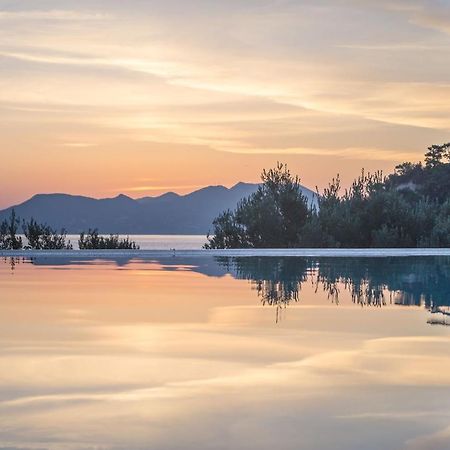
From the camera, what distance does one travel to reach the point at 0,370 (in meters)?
5.03

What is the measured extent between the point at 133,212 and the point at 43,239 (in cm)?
4641

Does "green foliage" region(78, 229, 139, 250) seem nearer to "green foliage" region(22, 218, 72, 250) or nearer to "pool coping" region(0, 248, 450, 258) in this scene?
"green foliage" region(22, 218, 72, 250)

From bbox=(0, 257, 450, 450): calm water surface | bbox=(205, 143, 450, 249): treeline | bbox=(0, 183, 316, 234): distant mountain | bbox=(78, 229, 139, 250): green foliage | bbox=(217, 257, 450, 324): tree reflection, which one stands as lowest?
bbox=(0, 257, 450, 450): calm water surface

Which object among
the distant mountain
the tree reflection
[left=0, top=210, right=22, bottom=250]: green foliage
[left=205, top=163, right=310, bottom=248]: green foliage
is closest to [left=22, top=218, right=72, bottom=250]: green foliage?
[left=0, top=210, right=22, bottom=250]: green foliage

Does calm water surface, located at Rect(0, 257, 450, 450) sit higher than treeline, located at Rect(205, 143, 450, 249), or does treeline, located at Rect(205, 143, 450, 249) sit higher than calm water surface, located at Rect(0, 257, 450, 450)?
treeline, located at Rect(205, 143, 450, 249)

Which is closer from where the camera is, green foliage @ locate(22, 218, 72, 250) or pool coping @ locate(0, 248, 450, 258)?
pool coping @ locate(0, 248, 450, 258)

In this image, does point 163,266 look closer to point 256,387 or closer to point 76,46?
point 76,46

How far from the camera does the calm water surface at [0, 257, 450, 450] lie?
3703 millimetres

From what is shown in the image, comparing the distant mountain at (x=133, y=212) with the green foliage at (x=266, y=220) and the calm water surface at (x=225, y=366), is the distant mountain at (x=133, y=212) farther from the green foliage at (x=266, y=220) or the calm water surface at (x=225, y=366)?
the calm water surface at (x=225, y=366)

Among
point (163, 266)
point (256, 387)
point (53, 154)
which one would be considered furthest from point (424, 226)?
point (256, 387)

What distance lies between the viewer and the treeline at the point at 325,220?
701 inches

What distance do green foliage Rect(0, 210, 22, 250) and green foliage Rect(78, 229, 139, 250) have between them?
125cm

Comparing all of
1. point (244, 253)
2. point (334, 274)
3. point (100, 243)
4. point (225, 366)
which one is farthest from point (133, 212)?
point (225, 366)

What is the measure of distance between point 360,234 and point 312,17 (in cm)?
487
